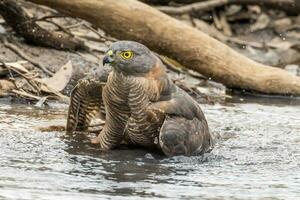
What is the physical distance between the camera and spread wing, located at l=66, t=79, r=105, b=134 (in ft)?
27.7

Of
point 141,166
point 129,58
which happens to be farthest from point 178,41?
point 141,166

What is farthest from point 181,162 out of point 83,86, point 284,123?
point 284,123

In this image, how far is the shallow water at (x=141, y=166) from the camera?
6719mm

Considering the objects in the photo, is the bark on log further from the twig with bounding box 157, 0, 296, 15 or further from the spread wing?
the twig with bounding box 157, 0, 296, 15

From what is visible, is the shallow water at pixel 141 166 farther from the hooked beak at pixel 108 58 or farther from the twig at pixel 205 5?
the twig at pixel 205 5

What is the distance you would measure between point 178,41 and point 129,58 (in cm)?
313

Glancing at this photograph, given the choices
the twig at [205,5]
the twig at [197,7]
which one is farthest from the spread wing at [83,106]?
the twig at [197,7]

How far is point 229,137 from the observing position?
29.9 feet

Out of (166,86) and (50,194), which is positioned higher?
(166,86)

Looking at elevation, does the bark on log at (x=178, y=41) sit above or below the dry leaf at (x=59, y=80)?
above

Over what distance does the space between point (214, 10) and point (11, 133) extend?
22.3 ft

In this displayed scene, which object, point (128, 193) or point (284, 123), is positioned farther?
point (284, 123)

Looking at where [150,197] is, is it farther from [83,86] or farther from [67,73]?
[67,73]

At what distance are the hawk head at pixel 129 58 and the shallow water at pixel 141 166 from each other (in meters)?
0.72
